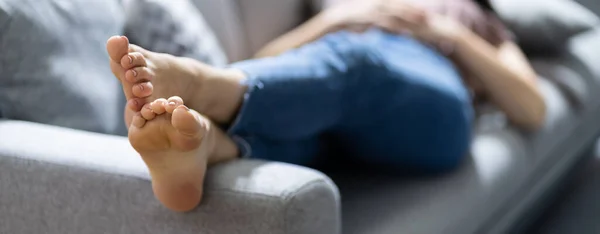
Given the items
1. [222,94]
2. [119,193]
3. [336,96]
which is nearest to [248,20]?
[336,96]

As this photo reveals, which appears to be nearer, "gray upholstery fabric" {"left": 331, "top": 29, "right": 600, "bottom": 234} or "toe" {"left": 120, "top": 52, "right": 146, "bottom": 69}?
"toe" {"left": 120, "top": 52, "right": 146, "bottom": 69}

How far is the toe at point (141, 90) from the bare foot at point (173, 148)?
0.02m

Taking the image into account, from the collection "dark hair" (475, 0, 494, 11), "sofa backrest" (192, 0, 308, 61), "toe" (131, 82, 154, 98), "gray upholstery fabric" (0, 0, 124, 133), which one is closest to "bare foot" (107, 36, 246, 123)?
"toe" (131, 82, 154, 98)

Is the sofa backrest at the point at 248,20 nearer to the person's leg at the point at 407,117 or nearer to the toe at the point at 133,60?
the person's leg at the point at 407,117

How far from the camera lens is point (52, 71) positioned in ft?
3.23

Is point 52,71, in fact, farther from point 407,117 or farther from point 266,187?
point 407,117

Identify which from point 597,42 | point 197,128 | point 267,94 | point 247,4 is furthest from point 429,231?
point 597,42

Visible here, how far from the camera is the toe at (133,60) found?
29.4 inches

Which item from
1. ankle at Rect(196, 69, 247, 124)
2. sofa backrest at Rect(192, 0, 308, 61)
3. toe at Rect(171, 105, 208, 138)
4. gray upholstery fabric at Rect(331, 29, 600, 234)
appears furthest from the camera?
sofa backrest at Rect(192, 0, 308, 61)

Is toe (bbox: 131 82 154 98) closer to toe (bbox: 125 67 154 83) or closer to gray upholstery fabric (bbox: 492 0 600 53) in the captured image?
toe (bbox: 125 67 154 83)

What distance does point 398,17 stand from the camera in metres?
1.40

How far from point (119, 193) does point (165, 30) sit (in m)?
0.36

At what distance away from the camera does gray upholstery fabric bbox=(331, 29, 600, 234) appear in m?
1.09

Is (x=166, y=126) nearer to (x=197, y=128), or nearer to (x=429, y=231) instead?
(x=197, y=128)
